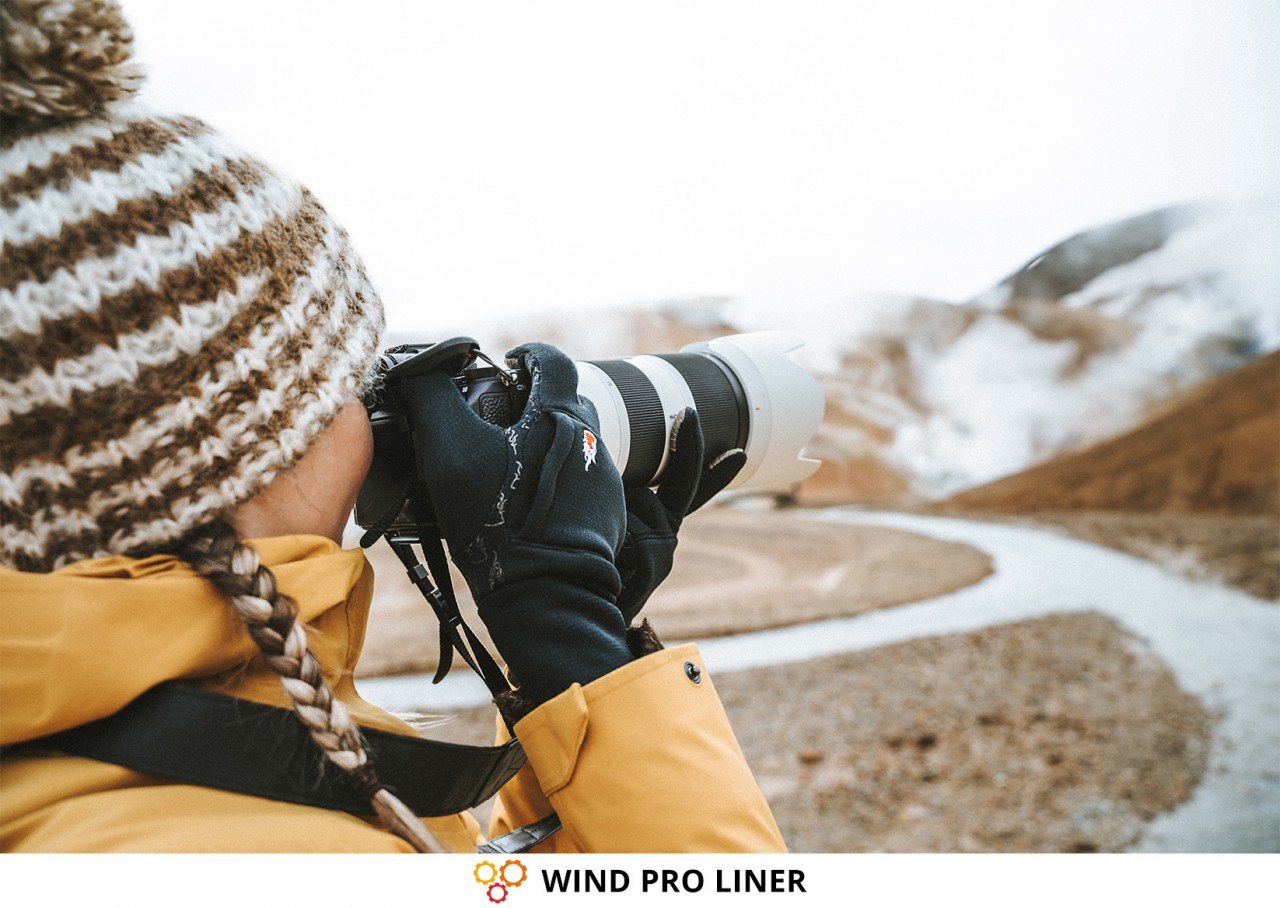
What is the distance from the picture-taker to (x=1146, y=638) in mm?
1611

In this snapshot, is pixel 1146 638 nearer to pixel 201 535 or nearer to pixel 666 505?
pixel 666 505

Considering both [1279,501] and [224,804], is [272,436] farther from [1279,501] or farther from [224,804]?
[1279,501]

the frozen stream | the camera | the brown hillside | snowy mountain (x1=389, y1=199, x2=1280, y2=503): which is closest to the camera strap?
the camera

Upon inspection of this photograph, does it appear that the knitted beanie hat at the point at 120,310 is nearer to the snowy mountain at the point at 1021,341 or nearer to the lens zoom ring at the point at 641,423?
the lens zoom ring at the point at 641,423

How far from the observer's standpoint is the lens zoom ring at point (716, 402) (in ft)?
2.27

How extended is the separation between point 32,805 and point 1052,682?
157 centimetres

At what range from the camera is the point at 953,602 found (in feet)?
5.72

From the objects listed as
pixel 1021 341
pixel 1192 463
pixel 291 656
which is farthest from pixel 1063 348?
pixel 291 656

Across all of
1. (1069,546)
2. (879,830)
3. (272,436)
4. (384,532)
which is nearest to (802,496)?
(1069,546)

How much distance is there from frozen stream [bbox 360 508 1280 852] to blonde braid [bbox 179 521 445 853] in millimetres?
1071

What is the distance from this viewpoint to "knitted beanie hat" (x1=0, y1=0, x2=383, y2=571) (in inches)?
13.0
